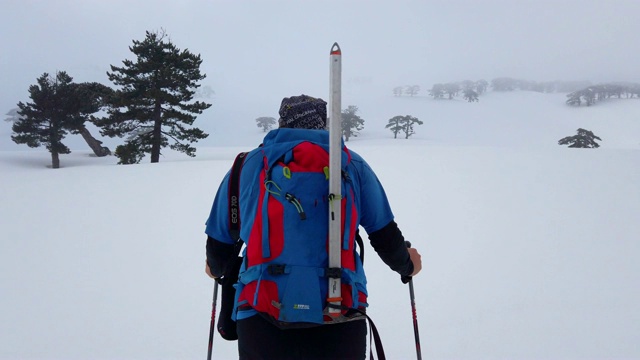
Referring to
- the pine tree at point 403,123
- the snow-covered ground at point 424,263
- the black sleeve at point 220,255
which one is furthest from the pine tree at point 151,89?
the pine tree at point 403,123

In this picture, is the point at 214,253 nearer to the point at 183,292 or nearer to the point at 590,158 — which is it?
the point at 183,292

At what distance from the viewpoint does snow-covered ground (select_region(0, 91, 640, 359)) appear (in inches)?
136

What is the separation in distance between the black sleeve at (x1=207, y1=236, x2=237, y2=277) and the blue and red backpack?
13.4 inches

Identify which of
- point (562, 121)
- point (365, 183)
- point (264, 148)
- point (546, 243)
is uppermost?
point (562, 121)

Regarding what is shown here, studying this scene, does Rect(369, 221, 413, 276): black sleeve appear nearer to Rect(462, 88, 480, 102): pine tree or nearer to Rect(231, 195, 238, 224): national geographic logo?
Rect(231, 195, 238, 224): national geographic logo

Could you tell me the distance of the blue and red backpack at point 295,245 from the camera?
140 centimetres

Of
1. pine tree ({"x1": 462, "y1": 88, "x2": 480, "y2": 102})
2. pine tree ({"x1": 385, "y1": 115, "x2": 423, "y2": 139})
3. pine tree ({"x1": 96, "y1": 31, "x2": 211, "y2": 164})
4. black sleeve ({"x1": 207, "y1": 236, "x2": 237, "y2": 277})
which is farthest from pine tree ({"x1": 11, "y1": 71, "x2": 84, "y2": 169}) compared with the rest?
pine tree ({"x1": 462, "y1": 88, "x2": 480, "y2": 102})

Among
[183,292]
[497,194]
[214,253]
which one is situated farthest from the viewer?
[497,194]

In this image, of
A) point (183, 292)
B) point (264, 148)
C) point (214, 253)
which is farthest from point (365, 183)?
point (183, 292)

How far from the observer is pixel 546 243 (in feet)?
18.6

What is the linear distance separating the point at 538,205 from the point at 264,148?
7.33 m

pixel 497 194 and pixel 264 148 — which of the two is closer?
pixel 264 148

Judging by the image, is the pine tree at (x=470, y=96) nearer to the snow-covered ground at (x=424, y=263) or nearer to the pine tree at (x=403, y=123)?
the pine tree at (x=403, y=123)

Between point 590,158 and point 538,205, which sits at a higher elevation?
point 590,158
